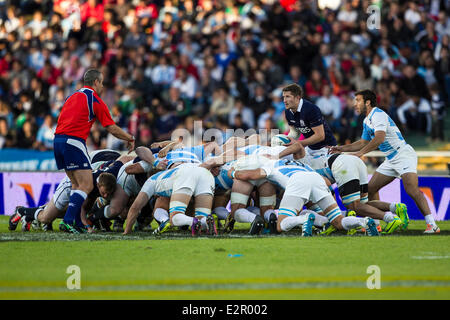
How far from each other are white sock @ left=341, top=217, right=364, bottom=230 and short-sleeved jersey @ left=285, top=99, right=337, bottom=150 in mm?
2040

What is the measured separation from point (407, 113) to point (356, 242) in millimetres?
7559

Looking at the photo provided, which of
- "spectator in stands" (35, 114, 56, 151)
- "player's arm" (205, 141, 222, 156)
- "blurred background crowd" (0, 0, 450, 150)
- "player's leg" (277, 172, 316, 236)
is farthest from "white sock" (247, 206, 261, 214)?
"spectator in stands" (35, 114, 56, 151)

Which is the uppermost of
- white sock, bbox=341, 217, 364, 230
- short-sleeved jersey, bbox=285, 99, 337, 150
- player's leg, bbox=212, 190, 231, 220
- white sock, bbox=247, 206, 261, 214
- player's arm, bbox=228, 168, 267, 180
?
short-sleeved jersey, bbox=285, 99, 337, 150

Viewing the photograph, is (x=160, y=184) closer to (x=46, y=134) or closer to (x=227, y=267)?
(x=227, y=267)

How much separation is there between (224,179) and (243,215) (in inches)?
27.2

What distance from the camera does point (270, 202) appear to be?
34.5ft

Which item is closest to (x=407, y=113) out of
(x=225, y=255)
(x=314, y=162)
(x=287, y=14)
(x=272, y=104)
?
(x=272, y=104)

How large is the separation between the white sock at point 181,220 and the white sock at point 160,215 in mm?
419

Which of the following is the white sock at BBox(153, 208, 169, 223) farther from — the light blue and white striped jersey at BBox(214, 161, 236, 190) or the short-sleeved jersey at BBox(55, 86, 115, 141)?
the short-sleeved jersey at BBox(55, 86, 115, 141)

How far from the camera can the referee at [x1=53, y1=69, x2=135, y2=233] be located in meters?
10.1

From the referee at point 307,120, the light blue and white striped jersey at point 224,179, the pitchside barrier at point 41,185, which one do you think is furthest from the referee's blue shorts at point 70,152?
the pitchside barrier at point 41,185

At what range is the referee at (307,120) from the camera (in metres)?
11.0

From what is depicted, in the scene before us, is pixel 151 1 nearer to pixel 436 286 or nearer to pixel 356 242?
pixel 356 242

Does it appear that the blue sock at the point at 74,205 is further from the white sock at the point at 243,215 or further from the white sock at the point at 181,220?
the white sock at the point at 243,215
